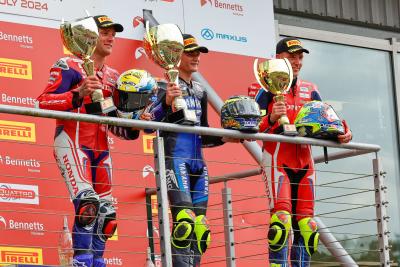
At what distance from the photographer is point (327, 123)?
7875 millimetres

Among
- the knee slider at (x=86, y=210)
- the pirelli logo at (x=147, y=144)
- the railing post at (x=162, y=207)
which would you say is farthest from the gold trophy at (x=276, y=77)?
the pirelli logo at (x=147, y=144)

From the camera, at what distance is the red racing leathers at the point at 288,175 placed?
7848 mm

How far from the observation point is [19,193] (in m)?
8.84

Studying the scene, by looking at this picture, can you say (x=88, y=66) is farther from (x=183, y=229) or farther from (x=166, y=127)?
(x=183, y=229)

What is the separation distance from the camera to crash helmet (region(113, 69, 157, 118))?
288 inches

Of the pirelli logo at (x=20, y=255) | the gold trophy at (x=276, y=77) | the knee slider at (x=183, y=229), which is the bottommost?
the knee slider at (x=183, y=229)

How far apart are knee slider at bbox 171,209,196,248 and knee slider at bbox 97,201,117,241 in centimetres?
36

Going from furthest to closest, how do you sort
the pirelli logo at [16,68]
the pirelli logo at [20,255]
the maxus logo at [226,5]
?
the maxus logo at [226,5]
the pirelli logo at [16,68]
the pirelli logo at [20,255]

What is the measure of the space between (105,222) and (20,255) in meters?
1.61

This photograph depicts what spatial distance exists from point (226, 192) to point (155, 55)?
1023 millimetres

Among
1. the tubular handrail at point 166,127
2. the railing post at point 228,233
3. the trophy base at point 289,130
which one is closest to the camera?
the tubular handrail at point 166,127

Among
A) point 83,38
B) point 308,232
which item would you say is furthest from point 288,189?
point 83,38

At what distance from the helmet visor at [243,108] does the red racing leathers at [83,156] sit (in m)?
0.60

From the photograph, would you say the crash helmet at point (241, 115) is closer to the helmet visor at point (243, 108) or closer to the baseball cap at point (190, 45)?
the helmet visor at point (243, 108)
